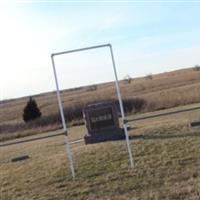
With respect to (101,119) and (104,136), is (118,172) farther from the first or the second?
(101,119)

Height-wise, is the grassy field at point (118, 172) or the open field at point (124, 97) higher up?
the open field at point (124, 97)

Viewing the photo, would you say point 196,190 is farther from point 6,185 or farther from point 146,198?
point 6,185

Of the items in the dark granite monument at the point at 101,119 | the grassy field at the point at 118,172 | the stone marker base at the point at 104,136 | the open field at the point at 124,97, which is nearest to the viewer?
the grassy field at the point at 118,172

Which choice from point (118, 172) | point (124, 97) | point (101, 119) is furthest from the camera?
point (124, 97)

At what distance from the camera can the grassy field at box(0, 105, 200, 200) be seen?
9.94m

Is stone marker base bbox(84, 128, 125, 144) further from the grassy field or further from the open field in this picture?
the open field

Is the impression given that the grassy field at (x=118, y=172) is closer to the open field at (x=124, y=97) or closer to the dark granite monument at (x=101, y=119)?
the dark granite monument at (x=101, y=119)

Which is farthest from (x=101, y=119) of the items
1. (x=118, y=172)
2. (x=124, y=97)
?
(x=124, y=97)

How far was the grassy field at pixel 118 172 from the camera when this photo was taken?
32.6 ft

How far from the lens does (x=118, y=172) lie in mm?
11336

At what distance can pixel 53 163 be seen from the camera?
13.2 m

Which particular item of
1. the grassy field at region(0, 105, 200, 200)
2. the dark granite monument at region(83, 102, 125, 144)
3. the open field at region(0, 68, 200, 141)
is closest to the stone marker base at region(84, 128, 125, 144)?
the dark granite monument at region(83, 102, 125, 144)

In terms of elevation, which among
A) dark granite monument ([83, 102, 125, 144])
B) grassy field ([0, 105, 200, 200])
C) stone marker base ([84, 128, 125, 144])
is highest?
dark granite monument ([83, 102, 125, 144])

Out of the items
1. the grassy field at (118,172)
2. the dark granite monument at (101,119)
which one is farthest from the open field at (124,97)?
the grassy field at (118,172)
